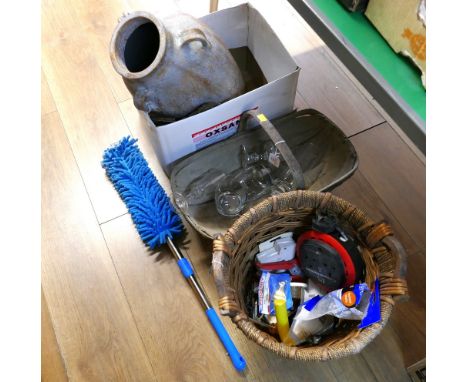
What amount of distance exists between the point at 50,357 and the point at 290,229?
603 mm

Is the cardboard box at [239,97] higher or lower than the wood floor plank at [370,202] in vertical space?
higher

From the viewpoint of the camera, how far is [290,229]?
80 centimetres

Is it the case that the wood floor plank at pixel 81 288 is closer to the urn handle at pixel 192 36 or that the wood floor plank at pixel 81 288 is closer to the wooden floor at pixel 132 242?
the wooden floor at pixel 132 242

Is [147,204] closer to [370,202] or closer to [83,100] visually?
[83,100]

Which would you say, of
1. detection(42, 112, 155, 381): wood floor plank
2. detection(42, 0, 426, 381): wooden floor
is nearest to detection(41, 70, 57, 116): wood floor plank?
detection(42, 0, 426, 381): wooden floor

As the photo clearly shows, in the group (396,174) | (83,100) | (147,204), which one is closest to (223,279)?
(147,204)

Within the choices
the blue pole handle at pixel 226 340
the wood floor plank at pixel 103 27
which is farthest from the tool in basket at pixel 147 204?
the wood floor plank at pixel 103 27

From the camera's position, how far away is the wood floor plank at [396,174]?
3.22 feet

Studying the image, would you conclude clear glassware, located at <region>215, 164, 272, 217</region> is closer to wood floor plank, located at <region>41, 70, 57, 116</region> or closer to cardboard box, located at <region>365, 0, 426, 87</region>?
cardboard box, located at <region>365, 0, 426, 87</region>

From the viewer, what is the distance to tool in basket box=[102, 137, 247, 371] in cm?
88

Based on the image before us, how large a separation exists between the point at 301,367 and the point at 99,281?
510 millimetres

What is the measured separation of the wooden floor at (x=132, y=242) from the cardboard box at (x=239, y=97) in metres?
0.21

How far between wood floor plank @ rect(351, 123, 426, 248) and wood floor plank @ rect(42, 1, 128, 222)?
0.69 metres
